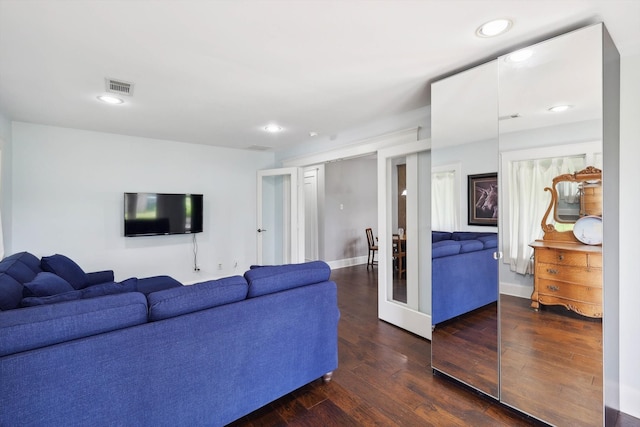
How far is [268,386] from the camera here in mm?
1870

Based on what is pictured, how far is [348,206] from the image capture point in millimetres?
6688

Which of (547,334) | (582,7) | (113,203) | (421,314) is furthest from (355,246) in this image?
(582,7)

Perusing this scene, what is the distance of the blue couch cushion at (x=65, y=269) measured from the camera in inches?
110

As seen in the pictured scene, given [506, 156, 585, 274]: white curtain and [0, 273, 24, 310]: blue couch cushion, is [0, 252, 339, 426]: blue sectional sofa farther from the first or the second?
[506, 156, 585, 274]: white curtain

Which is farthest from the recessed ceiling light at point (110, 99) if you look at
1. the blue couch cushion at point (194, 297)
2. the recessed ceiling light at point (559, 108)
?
the recessed ceiling light at point (559, 108)

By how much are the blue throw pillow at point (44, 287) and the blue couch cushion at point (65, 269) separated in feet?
2.64

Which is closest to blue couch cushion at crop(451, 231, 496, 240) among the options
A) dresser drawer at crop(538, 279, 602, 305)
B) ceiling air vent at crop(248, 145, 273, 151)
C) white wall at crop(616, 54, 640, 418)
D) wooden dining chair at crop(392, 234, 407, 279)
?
dresser drawer at crop(538, 279, 602, 305)

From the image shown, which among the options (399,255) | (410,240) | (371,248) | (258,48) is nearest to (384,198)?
(410,240)

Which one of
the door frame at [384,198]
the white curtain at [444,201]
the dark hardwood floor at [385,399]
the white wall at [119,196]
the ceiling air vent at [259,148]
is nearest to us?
the dark hardwood floor at [385,399]

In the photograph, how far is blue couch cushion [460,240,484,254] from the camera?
84.7 inches

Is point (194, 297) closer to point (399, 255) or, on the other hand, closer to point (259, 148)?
point (399, 255)

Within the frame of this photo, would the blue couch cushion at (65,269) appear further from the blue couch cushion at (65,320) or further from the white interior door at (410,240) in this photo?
the white interior door at (410,240)

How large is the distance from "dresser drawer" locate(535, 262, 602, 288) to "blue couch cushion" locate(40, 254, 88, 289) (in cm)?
391

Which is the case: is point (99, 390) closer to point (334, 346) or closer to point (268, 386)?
point (268, 386)
